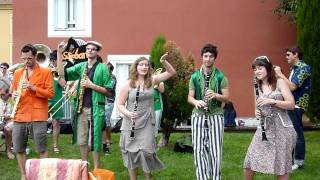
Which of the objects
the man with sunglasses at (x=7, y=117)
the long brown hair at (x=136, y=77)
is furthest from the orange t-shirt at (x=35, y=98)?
the man with sunglasses at (x=7, y=117)

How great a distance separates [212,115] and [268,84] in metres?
0.82

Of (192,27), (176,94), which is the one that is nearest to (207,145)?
(176,94)

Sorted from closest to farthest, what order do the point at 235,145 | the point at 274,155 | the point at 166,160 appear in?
the point at 274,155, the point at 166,160, the point at 235,145

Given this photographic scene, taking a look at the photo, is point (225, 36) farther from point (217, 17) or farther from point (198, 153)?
point (198, 153)

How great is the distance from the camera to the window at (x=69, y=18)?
18.8 metres

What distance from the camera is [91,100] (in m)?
7.91

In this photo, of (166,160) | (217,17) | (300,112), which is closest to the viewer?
(300,112)

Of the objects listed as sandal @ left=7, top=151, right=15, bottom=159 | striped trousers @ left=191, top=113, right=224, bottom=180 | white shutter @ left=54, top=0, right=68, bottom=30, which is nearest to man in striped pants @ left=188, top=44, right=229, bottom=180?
striped trousers @ left=191, top=113, right=224, bottom=180

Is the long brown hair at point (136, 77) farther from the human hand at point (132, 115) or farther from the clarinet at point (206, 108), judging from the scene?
the clarinet at point (206, 108)

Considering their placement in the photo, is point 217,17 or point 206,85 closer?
point 206,85

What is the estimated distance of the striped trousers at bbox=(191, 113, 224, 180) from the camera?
7.21 meters

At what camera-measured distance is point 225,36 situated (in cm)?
1873

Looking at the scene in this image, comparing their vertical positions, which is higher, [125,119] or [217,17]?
[217,17]

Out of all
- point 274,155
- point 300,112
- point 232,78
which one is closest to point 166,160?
point 300,112
